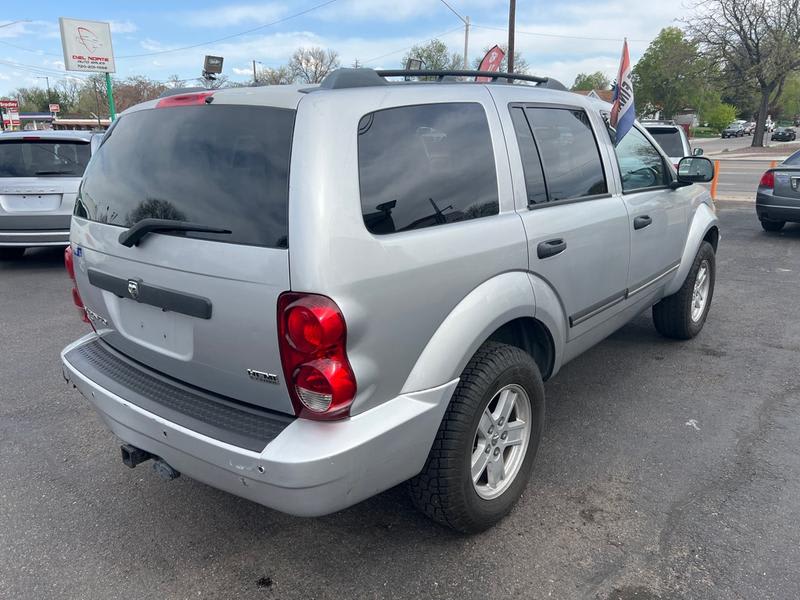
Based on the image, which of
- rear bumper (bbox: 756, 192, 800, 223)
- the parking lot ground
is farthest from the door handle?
rear bumper (bbox: 756, 192, 800, 223)

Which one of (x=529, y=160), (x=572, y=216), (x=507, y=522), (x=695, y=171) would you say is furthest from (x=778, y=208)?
(x=507, y=522)

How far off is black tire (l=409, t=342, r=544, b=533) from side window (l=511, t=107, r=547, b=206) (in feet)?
2.50

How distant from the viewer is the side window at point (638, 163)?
12.5ft

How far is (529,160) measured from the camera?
2918mm

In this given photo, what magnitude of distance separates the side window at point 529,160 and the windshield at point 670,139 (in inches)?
352

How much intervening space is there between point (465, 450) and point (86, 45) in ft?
83.7

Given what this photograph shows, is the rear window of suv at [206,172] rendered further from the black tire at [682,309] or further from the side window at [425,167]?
the black tire at [682,309]

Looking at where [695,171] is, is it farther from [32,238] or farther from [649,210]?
[32,238]

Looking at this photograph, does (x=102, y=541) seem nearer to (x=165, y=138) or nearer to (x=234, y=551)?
(x=234, y=551)

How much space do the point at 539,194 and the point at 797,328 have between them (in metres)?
3.77

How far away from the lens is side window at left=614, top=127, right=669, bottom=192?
12.5ft

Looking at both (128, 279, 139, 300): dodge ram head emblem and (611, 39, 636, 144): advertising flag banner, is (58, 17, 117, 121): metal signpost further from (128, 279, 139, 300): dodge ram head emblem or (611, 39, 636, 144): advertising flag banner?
(128, 279, 139, 300): dodge ram head emblem

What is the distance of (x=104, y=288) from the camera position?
262 cm

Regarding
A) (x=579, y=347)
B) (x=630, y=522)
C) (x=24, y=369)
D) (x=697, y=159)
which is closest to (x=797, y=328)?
(x=697, y=159)
